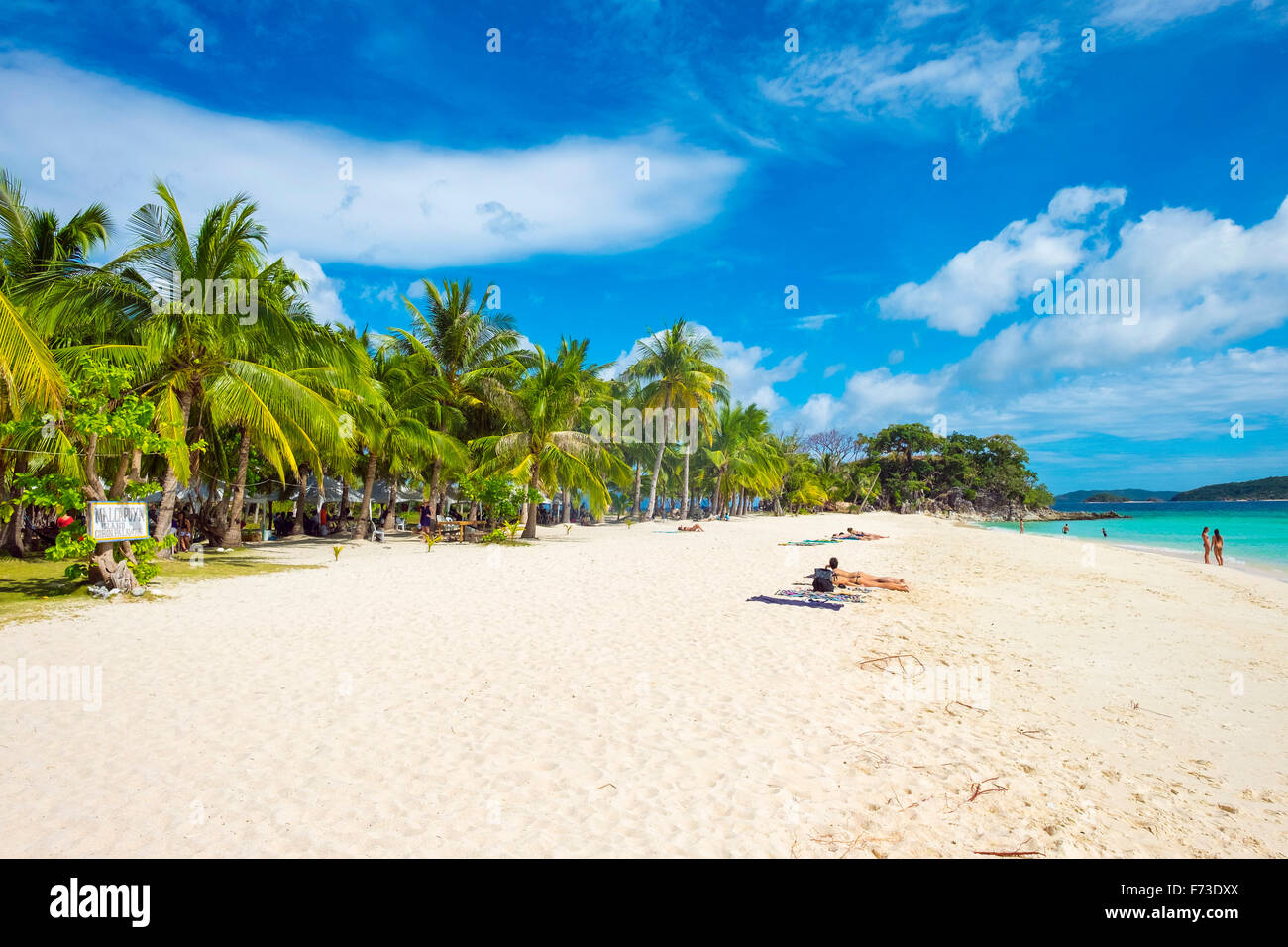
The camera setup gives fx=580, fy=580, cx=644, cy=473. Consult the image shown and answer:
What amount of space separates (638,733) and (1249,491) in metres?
218

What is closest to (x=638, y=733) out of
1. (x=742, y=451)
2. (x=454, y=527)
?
(x=454, y=527)

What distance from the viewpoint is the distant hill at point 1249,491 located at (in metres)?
147

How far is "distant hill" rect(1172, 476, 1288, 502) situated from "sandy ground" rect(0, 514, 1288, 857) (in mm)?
204343

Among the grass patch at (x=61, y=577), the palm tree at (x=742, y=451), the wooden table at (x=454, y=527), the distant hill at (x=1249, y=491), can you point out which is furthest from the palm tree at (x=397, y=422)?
the distant hill at (x=1249, y=491)

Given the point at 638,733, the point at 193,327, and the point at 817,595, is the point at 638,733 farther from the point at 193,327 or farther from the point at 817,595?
the point at 193,327

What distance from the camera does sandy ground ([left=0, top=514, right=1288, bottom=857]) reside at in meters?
3.35

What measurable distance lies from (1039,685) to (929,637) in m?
1.78

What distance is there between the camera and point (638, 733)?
4.68 m

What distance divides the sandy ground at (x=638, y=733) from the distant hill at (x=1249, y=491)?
670ft

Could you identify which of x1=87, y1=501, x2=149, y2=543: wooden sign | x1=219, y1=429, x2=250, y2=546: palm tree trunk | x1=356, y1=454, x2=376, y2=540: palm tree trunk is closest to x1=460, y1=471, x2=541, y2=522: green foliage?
x1=356, y1=454, x2=376, y2=540: palm tree trunk

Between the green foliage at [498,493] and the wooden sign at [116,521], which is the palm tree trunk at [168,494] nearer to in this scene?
the wooden sign at [116,521]

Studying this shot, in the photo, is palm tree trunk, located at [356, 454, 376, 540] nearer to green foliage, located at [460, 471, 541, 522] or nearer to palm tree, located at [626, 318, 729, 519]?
green foliage, located at [460, 471, 541, 522]
